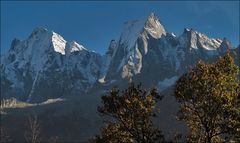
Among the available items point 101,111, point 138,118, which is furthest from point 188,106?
point 101,111

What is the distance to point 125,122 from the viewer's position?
1861 inches

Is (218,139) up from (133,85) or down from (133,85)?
down

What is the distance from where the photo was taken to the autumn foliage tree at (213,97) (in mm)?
44562

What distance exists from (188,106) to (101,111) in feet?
27.0

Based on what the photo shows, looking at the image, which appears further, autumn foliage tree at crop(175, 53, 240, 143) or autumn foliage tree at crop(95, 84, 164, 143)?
autumn foliage tree at crop(95, 84, 164, 143)

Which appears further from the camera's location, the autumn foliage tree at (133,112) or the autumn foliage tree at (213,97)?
the autumn foliage tree at (133,112)

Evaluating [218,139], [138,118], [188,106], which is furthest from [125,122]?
[218,139]

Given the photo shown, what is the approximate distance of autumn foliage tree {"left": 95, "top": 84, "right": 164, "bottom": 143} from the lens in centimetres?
4669

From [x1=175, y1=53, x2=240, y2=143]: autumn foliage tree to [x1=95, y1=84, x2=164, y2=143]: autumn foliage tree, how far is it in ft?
10.1

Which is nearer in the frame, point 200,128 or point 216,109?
point 216,109

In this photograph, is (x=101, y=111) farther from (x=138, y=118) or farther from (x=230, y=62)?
(x=230, y=62)

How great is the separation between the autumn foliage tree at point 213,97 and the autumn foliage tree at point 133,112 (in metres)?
3.07

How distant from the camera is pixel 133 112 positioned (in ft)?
153

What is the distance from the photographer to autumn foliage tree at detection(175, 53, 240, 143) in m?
44.6
